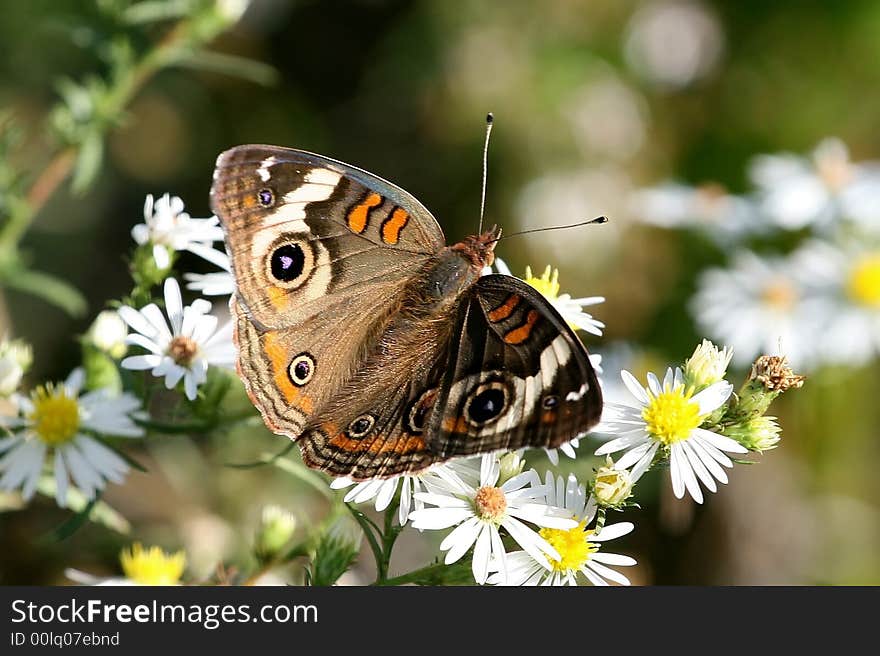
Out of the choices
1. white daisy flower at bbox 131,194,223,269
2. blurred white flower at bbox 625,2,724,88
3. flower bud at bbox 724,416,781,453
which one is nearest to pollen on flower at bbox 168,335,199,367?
white daisy flower at bbox 131,194,223,269

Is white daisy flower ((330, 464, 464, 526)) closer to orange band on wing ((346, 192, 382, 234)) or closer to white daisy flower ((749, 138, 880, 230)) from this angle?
orange band on wing ((346, 192, 382, 234))

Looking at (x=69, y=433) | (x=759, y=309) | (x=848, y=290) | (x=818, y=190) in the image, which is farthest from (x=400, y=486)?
(x=818, y=190)

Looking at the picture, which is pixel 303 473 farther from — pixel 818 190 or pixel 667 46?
pixel 667 46

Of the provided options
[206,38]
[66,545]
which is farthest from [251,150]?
[66,545]

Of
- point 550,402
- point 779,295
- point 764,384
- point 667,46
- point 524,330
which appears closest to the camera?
point 550,402

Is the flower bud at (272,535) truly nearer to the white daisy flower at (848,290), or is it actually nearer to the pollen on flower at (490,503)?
the pollen on flower at (490,503)

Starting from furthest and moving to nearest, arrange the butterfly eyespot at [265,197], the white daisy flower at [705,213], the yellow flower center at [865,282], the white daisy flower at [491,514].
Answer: the white daisy flower at [705,213]
the yellow flower center at [865,282]
the butterfly eyespot at [265,197]
the white daisy flower at [491,514]

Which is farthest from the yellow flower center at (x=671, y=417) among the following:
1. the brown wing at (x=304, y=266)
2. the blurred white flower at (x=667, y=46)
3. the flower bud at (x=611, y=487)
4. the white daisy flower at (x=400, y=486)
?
the blurred white flower at (x=667, y=46)
